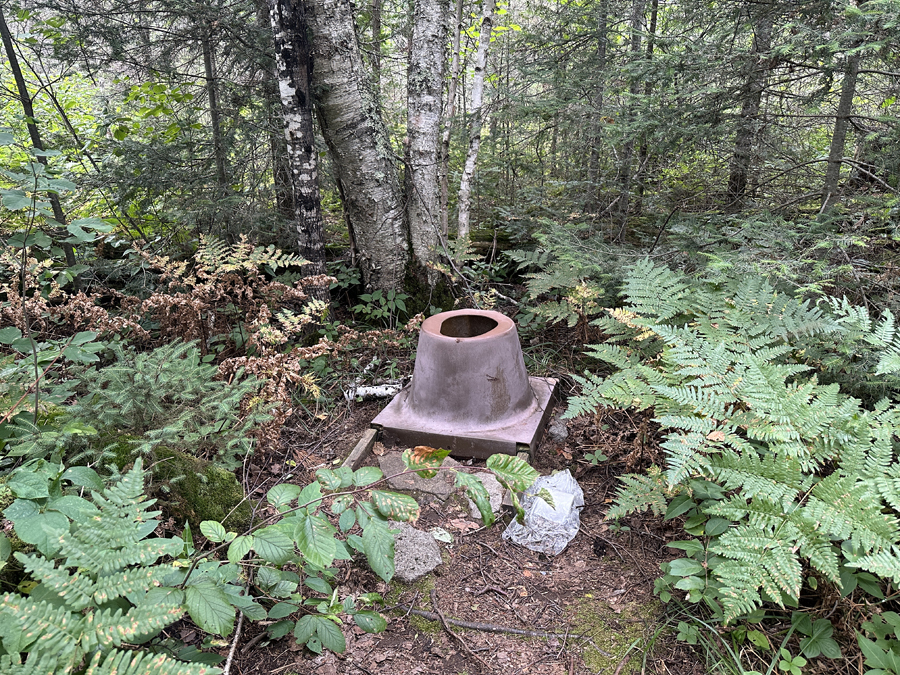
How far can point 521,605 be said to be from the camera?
2.40 m

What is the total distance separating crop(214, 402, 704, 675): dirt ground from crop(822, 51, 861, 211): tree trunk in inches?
126

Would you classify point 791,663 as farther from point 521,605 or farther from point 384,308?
point 384,308

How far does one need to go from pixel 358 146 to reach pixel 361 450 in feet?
9.59

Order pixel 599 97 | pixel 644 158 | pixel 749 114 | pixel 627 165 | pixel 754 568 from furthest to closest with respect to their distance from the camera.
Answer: pixel 599 97
pixel 627 165
pixel 644 158
pixel 749 114
pixel 754 568

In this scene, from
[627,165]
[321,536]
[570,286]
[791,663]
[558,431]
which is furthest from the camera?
[627,165]

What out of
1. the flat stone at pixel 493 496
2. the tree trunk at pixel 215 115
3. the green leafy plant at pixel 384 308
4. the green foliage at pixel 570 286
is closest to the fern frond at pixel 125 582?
the flat stone at pixel 493 496

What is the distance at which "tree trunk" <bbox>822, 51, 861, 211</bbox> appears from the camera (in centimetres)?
410

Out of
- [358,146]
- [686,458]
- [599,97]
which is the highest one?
[599,97]

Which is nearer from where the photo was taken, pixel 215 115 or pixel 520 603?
pixel 520 603

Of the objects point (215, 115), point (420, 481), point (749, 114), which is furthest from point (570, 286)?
point (215, 115)

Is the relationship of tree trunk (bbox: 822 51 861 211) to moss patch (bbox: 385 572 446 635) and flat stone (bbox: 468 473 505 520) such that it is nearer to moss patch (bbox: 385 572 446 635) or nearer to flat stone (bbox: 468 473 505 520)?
flat stone (bbox: 468 473 505 520)

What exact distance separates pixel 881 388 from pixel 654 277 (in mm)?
1375

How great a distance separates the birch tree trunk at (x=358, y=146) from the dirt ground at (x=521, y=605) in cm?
255

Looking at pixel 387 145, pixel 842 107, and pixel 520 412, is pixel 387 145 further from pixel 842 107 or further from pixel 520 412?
pixel 842 107
